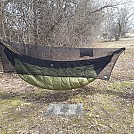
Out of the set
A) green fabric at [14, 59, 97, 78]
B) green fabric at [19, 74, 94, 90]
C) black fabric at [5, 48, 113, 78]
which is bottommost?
green fabric at [19, 74, 94, 90]

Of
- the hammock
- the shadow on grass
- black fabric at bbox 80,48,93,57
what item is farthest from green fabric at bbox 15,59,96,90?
black fabric at bbox 80,48,93,57

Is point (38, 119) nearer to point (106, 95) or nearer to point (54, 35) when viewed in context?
point (106, 95)

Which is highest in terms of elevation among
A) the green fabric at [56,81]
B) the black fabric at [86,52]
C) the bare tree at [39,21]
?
the bare tree at [39,21]

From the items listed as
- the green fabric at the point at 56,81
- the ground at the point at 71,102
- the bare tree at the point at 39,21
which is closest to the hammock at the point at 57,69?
the green fabric at the point at 56,81

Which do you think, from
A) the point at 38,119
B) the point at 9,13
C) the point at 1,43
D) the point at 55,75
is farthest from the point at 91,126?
the point at 9,13

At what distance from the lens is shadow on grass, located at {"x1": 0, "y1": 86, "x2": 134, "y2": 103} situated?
4537 millimetres

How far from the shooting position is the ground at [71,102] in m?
3.31

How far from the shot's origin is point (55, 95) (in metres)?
4.75

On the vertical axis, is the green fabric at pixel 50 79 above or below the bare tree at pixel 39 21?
below

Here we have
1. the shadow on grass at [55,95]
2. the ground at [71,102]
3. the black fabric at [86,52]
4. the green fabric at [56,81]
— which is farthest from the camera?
the black fabric at [86,52]

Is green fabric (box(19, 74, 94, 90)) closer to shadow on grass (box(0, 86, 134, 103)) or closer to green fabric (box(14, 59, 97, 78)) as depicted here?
green fabric (box(14, 59, 97, 78))

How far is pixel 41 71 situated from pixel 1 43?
3.23 ft

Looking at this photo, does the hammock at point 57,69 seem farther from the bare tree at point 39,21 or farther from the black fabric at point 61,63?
the bare tree at point 39,21

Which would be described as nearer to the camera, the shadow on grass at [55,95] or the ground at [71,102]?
the ground at [71,102]
